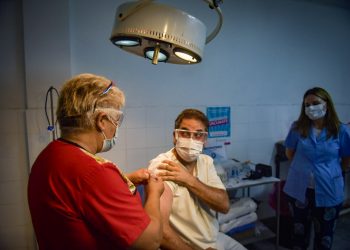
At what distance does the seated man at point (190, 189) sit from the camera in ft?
4.24

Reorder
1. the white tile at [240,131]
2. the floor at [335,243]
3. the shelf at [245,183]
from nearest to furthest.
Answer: the shelf at [245,183] → the floor at [335,243] → the white tile at [240,131]

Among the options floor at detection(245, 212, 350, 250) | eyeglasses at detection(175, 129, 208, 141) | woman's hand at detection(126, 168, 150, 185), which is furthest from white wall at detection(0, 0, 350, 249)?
woman's hand at detection(126, 168, 150, 185)

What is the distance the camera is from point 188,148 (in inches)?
54.5

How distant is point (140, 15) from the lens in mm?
767

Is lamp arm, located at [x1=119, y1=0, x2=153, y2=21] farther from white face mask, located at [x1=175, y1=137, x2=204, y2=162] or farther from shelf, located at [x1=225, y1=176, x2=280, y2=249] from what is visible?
shelf, located at [x1=225, y1=176, x2=280, y2=249]

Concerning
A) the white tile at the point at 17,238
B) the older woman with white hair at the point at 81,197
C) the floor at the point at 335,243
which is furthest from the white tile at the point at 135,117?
the floor at the point at 335,243

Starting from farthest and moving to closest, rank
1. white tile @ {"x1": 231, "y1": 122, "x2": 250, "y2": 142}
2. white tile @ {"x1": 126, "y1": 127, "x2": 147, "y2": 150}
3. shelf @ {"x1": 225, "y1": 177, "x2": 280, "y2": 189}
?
white tile @ {"x1": 231, "y1": 122, "x2": 250, "y2": 142}
white tile @ {"x1": 126, "y1": 127, "x2": 147, "y2": 150}
shelf @ {"x1": 225, "y1": 177, "x2": 280, "y2": 189}

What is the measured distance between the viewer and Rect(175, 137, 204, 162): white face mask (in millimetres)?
1385

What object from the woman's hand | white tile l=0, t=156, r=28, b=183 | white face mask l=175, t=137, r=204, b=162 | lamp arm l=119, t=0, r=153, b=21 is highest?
lamp arm l=119, t=0, r=153, b=21

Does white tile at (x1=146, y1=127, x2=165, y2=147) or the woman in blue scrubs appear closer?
the woman in blue scrubs

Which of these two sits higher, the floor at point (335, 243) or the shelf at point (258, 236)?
the shelf at point (258, 236)

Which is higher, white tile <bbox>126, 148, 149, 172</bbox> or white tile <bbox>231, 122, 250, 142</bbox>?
white tile <bbox>231, 122, 250, 142</bbox>

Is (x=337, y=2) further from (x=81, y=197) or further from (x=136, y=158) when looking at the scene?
(x=81, y=197)

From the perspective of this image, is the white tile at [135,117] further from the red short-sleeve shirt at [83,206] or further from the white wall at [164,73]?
the red short-sleeve shirt at [83,206]
